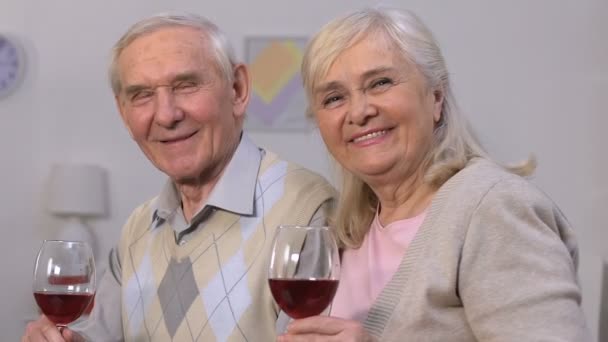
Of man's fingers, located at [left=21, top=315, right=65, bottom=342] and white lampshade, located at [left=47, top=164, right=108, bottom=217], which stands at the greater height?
man's fingers, located at [left=21, top=315, right=65, bottom=342]

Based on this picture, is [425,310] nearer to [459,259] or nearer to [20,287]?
[459,259]

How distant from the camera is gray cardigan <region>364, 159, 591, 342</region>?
4.10ft

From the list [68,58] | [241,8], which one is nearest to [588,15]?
[241,8]

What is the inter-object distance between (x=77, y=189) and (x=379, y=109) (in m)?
2.87

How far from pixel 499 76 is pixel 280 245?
9.90ft

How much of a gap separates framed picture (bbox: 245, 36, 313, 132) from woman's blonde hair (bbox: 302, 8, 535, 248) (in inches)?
101

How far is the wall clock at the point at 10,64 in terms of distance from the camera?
4.32 m

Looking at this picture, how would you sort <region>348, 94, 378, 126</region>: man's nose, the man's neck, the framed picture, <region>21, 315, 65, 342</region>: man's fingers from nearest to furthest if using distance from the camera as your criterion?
<region>348, 94, 378, 126</region>: man's nose → <region>21, 315, 65, 342</region>: man's fingers → the man's neck → the framed picture

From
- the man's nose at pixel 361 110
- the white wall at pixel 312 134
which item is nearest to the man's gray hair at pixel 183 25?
the man's nose at pixel 361 110

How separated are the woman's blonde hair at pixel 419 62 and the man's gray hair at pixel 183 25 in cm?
41

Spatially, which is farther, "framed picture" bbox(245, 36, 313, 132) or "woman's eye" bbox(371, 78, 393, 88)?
"framed picture" bbox(245, 36, 313, 132)

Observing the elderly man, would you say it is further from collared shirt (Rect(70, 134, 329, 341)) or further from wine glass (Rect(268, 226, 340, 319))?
wine glass (Rect(268, 226, 340, 319))

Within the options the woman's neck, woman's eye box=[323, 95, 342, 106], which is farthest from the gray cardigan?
woman's eye box=[323, 95, 342, 106]

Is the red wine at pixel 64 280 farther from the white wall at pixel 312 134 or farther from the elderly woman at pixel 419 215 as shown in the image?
the white wall at pixel 312 134
